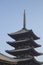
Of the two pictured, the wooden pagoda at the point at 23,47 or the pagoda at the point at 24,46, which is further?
the pagoda at the point at 24,46

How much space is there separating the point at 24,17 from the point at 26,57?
10277 mm

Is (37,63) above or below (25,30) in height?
below

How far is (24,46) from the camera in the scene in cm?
4338

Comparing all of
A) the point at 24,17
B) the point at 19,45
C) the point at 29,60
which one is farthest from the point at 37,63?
the point at 24,17

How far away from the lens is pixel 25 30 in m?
45.2

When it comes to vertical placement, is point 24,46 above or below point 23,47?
above

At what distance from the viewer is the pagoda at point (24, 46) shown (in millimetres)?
41128

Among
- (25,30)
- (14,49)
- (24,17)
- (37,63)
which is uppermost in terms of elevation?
(24,17)

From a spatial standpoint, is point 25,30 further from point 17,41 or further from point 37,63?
point 37,63

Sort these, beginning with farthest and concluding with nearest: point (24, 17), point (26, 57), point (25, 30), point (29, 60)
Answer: point (24, 17), point (25, 30), point (26, 57), point (29, 60)

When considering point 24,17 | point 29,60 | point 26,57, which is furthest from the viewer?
point 24,17

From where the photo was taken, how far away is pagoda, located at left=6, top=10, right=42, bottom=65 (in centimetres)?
4113

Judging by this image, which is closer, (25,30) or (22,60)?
(22,60)

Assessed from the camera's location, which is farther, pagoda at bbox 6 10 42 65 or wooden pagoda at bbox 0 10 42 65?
pagoda at bbox 6 10 42 65
